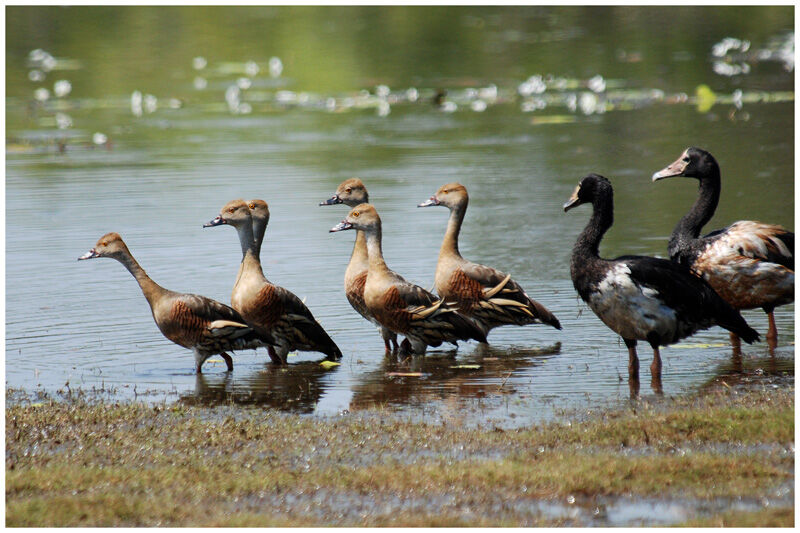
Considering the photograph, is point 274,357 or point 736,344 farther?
point 274,357

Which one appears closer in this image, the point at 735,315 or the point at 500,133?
the point at 735,315

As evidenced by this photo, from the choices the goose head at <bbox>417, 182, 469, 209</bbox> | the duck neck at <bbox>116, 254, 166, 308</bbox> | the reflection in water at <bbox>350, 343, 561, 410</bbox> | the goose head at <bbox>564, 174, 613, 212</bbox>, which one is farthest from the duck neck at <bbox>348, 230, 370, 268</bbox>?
the goose head at <bbox>564, 174, 613, 212</bbox>

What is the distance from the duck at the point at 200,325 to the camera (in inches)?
408

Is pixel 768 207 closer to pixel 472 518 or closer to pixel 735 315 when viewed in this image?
pixel 735 315

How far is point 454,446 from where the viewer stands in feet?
25.4

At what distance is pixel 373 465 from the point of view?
24.1 feet

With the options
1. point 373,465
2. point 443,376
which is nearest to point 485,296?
point 443,376

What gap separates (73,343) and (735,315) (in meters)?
5.84

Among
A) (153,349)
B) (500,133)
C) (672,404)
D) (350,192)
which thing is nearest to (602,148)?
(500,133)

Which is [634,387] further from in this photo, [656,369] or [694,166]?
[694,166]

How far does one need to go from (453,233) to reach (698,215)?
224 centimetres

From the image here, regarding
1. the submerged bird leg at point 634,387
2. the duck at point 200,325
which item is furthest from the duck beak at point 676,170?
the duck at point 200,325

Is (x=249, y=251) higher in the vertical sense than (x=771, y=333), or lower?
higher

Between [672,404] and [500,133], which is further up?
[500,133]
